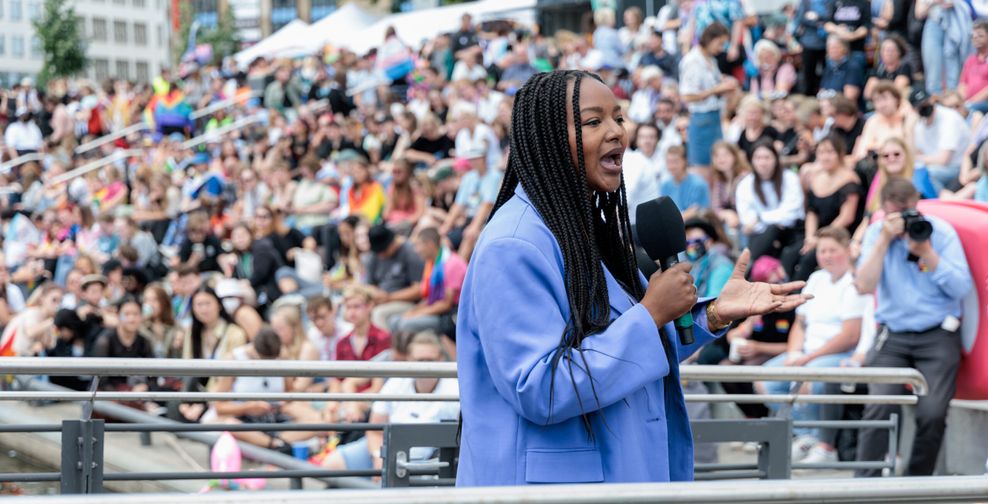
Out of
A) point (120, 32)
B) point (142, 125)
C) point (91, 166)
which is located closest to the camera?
point (91, 166)

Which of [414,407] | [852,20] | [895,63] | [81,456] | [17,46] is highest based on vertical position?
[17,46]

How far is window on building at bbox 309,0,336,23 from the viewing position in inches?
4668

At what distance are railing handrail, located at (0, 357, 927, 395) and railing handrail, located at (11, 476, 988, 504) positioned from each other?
2.25 m

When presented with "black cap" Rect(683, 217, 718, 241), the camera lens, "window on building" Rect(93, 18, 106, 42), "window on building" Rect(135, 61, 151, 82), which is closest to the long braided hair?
the camera lens

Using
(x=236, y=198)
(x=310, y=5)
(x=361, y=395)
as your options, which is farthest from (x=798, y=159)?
(x=310, y=5)

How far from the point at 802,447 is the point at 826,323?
2.35 feet

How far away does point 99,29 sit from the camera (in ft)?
348

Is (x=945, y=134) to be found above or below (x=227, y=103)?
below

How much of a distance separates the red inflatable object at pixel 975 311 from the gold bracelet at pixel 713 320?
3842 mm

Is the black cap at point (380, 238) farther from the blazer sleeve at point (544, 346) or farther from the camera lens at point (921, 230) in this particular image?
the blazer sleeve at point (544, 346)

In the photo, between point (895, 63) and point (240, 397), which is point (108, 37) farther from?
point (240, 397)

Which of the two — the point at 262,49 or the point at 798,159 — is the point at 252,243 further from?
the point at 262,49

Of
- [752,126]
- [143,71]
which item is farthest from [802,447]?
[143,71]

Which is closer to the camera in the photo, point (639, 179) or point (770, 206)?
point (639, 179)
